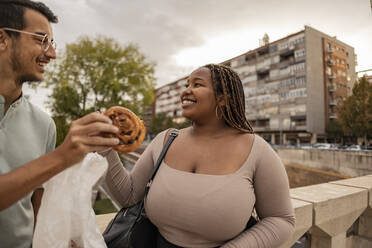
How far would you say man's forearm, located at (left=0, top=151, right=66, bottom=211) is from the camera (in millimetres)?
627

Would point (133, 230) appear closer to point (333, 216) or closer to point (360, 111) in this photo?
point (333, 216)

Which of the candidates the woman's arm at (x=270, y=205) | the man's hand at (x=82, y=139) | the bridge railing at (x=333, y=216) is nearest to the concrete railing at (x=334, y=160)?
the bridge railing at (x=333, y=216)

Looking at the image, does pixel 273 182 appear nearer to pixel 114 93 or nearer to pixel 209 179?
A: pixel 209 179

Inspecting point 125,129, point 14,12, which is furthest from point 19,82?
point 125,129

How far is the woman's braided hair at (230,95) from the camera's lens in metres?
1.40

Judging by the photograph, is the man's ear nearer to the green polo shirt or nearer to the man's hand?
the green polo shirt

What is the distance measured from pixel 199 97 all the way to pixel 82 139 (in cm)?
84

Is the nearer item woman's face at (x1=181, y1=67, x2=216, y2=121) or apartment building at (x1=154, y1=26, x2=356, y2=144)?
woman's face at (x1=181, y1=67, x2=216, y2=121)

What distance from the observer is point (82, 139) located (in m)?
0.66

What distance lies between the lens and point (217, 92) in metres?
1.41

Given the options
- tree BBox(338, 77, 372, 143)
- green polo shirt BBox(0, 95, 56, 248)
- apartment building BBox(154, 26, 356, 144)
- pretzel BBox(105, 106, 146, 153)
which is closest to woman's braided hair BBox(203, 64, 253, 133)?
pretzel BBox(105, 106, 146, 153)

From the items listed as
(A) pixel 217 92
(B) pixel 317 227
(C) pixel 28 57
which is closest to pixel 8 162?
Answer: (C) pixel 28 57

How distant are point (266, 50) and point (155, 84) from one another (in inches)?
1298

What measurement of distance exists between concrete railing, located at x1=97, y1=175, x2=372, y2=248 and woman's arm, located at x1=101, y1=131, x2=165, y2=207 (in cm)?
42
